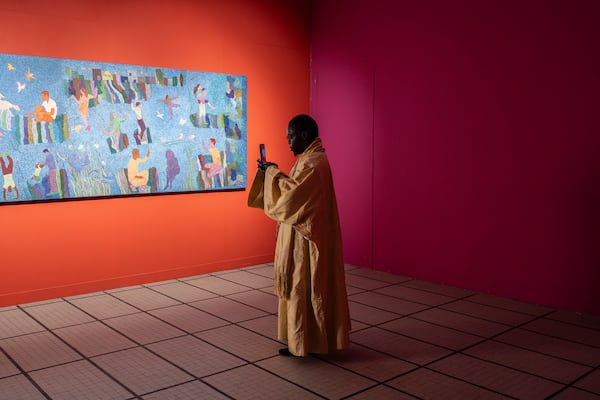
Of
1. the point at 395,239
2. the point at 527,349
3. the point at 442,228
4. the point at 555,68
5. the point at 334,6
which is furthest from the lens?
the point at 334,6

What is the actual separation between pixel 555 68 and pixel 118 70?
341 cm

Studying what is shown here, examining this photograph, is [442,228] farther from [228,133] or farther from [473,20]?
[228,133]

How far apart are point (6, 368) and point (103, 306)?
1.16m

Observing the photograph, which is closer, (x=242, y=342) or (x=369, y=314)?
(x=242, y=342)

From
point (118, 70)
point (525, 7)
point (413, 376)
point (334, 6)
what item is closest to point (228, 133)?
point (118, 70)

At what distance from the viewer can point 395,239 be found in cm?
528

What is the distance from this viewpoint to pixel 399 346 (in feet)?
11.1

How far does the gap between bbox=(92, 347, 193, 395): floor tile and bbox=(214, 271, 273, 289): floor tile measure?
5.42 ft

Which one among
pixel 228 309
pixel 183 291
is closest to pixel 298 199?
pixel 228 309

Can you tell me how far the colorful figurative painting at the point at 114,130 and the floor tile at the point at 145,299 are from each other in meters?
0.83

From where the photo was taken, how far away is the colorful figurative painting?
13.5 feet

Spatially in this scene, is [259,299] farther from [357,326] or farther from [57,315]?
[57,315]

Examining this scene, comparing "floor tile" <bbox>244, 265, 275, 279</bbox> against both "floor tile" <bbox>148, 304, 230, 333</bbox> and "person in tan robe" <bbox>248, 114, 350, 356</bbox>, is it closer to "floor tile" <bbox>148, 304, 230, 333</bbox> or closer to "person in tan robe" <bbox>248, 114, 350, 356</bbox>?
"floor tile" <bbox>148, 304, 230, 333</bbox>

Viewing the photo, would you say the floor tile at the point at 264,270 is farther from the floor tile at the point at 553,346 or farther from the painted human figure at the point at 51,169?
the floor tile at the point at 553,346
